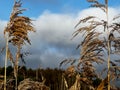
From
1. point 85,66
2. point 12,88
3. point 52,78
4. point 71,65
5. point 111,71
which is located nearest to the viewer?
point 111,71

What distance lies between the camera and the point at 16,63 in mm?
10469

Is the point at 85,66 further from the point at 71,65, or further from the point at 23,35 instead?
the point at 23,35

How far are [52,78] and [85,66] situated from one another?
46.6m

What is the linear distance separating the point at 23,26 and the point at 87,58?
100 inches

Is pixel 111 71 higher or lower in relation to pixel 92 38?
lower

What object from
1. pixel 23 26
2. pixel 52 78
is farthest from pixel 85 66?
pixel 52 78

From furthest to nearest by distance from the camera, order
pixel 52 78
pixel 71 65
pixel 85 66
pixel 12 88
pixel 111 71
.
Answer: pixel 52 78, pixel 12 88, pixel 85 66, pixel 71 65, pixel 111 71

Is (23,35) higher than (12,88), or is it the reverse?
(23,35)

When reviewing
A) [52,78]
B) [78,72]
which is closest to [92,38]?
[78,72]

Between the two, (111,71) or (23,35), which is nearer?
(111,71)

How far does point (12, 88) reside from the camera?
1099 centimetres

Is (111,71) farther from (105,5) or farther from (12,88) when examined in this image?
(12,88)

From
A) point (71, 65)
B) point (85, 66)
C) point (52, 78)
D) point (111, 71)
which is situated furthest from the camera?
point (52, 78)

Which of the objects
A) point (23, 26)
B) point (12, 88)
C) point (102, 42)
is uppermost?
point (23, 26)
